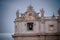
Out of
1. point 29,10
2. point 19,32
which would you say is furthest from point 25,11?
point 19,32

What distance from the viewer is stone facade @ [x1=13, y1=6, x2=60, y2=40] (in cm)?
1259

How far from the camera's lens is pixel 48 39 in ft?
41.0

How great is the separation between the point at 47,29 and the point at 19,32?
2087 mm

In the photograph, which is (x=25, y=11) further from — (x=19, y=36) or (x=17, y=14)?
(x=19, y=36)

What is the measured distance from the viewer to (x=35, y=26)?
1302 cm

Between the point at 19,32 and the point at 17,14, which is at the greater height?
the point at 17,14

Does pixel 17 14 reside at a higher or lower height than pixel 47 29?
higher

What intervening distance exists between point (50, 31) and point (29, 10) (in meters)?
2.23

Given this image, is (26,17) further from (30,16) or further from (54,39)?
(54,39)

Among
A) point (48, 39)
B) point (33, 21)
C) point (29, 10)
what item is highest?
point (29, 10)

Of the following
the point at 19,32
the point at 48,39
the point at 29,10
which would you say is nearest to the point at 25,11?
the point at 29,10

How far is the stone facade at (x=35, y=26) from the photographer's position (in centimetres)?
1259

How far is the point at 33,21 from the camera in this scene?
512 inches

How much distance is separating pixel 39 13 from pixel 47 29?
1327 millimetres
